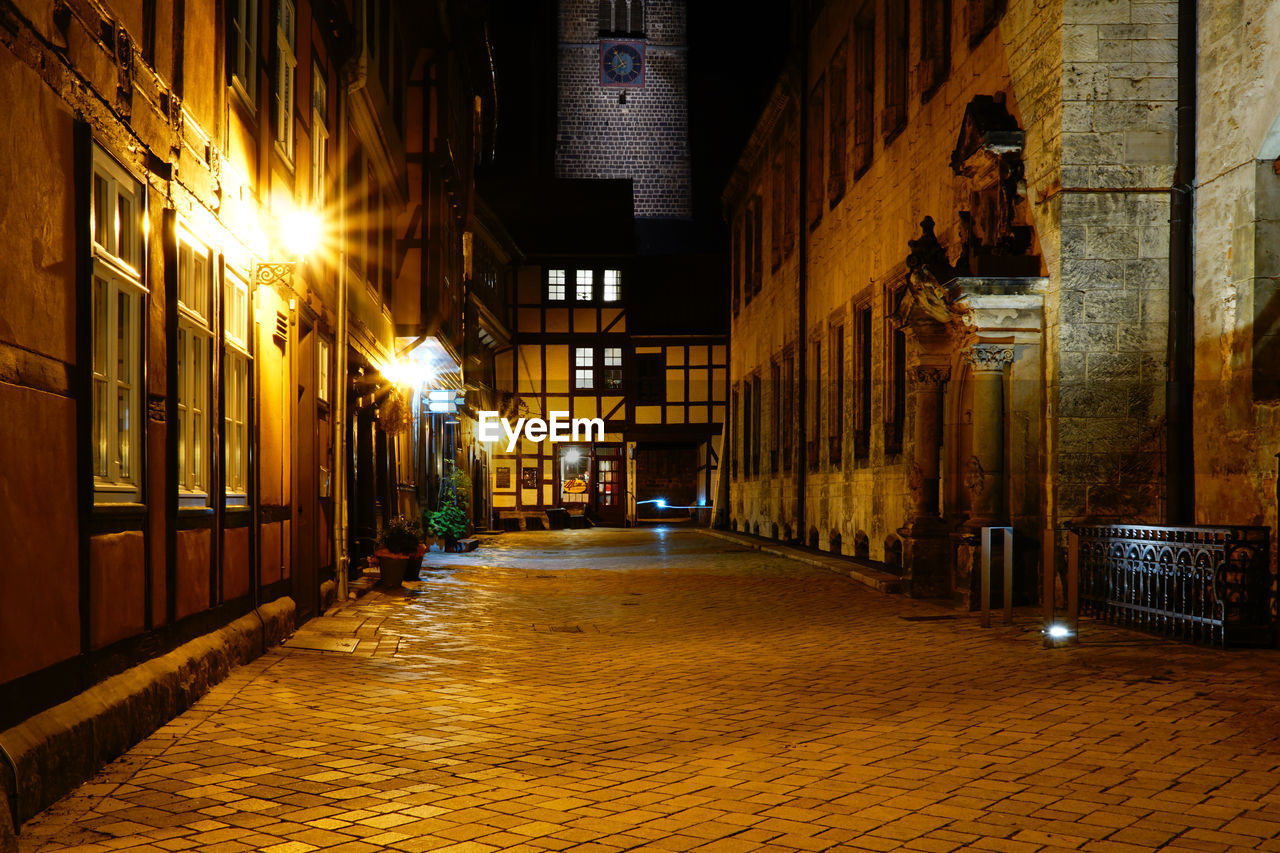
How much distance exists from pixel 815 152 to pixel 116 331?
2091cm

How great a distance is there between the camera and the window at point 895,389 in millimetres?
18297

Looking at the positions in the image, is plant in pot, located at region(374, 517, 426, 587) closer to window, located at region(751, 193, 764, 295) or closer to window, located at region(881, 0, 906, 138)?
window, located at region(881, 0, 906, 138)

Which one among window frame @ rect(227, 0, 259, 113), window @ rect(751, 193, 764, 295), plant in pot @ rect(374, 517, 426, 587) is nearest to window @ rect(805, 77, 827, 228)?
window @ rect(751, 193, 764, 295)

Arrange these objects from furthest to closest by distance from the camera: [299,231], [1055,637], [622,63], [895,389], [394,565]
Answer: [622,63], [895,389], [394,565], [299,231], [1055,637]

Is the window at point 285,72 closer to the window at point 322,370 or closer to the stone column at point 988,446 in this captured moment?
the window at point 322,370

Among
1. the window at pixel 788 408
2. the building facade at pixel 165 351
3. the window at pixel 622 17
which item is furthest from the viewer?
the window at pixel 622 17

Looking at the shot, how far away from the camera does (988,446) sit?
12.7m

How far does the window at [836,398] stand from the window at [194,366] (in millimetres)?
15424

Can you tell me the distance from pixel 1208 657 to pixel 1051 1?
270 inches

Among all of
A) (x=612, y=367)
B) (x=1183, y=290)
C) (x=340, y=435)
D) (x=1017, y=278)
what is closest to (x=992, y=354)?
(x=1017, y=278)

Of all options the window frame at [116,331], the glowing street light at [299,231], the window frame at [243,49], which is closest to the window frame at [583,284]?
the glowing street light at [299,231]

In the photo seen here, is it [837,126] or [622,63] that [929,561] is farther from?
[622,63]

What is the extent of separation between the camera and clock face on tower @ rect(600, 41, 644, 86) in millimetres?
55156

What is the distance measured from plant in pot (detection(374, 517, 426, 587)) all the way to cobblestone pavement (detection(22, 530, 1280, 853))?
3.92m
